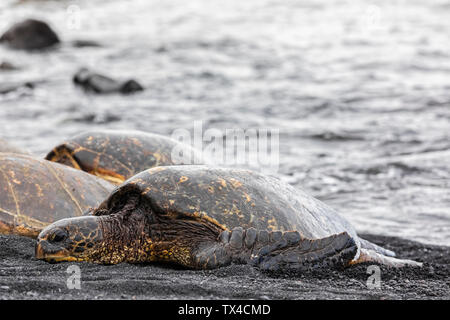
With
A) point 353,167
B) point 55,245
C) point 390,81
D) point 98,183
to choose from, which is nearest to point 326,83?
point 390,81

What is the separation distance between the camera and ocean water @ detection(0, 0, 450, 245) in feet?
22.1

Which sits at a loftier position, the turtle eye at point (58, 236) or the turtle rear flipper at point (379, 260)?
the turtle eye at point (58, 236)

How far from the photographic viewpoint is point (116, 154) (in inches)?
219

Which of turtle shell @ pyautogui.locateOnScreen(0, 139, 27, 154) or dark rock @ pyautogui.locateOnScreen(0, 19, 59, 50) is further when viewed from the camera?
dark rock @ pyautogui.locateOnScreen(0, 19, 59, 50)

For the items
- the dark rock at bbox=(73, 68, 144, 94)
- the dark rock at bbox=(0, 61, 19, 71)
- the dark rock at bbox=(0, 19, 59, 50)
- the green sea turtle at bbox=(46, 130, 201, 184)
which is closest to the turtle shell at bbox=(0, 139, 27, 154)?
the green sea turtle at bbox=(46, 130, 201, 184)

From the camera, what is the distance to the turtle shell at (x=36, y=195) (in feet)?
12.8

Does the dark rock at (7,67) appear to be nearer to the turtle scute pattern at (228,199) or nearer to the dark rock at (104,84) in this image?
the dark rock at (104,84)

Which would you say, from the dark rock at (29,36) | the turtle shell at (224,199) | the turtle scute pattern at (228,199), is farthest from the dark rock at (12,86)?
the turtle scute pattern at (228,199)

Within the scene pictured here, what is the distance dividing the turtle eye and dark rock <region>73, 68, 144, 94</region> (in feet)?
26.1

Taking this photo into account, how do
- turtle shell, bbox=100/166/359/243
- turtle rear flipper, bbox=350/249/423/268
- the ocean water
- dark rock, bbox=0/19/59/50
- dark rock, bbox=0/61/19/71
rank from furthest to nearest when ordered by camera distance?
dark rock, bbox=0/19/59/50 → dark rock, bbox=0/61/19/71 → the ocean water → turtle rear flipper, bbox=350/249/423/268 → turtle shell, bbox=100/166/359/243

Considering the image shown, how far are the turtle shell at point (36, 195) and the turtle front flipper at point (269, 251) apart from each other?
3.70 feet

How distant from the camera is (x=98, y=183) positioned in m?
4.58

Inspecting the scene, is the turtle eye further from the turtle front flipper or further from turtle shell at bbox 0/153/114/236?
the turtle front flipper

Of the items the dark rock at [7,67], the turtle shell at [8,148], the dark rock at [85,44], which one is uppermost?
the dark rock at [85,44]
